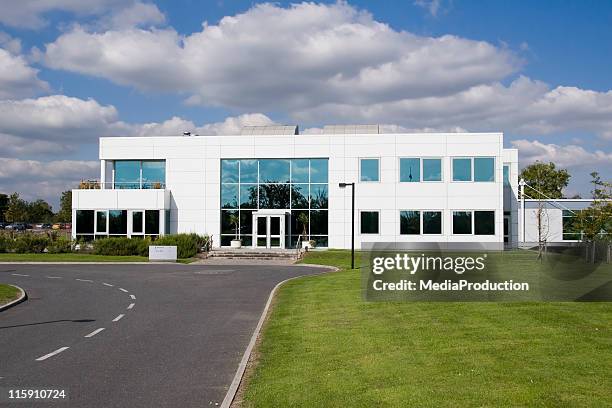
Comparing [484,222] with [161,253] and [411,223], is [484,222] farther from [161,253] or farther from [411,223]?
[161,253]

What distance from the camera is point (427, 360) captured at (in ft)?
31.9

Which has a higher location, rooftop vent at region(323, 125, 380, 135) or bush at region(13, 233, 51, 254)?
rooftop vent at region(323, 125, 380, 135)

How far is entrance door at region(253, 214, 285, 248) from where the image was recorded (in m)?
45.7

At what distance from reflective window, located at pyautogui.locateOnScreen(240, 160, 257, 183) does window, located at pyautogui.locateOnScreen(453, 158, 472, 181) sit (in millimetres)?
14823

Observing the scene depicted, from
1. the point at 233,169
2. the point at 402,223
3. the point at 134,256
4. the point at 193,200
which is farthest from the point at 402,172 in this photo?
the point at 134,256

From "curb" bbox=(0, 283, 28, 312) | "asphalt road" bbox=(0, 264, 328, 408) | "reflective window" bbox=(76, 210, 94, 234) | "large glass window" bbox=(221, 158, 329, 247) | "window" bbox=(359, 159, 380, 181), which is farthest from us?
"reflective window" bbox=(76, 210, 94, 234)

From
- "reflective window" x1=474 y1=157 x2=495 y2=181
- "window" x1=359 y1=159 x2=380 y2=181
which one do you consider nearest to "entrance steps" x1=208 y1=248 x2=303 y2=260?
"window" x1=359 y1=159 x2=380 y2=181

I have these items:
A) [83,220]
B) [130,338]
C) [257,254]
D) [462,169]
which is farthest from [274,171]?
[130,338]

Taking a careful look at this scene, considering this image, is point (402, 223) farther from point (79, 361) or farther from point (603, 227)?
point (79, 361)

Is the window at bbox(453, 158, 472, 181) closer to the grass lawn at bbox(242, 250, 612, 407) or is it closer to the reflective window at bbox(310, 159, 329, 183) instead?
the reflective window at bbox(310, 159, 329, 183)

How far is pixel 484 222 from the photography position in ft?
145

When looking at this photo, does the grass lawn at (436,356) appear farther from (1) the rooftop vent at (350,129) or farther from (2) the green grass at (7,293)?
(1) the rooftop vent at (350,129)

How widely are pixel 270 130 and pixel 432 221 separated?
1487 cm

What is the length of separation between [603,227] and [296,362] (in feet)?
93.7
